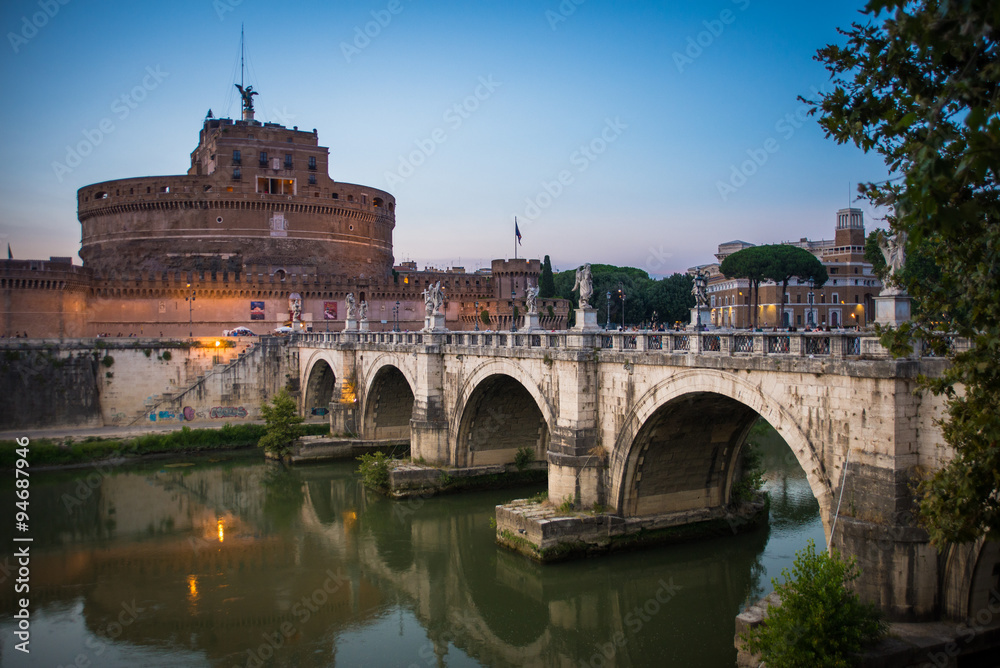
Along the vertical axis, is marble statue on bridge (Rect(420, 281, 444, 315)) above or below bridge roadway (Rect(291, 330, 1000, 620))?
above

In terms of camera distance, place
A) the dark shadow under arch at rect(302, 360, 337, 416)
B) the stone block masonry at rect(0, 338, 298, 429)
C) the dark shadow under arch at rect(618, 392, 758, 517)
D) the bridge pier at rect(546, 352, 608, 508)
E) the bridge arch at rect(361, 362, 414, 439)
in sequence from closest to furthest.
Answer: the dark shadow under arch at rect(618, 392, 758, 517)
the bridge pier at rect(546, 352, 608, 508)
the bridge arch at rect(361, 362, 414, 439)
the stone block masonry at rect(0, 338, 298, 429)
the dark shadow under arch at rect(302, 360, 337, 416)

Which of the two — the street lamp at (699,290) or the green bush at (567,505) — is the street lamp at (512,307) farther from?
the street lamp at (699,290)

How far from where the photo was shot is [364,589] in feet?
57.9

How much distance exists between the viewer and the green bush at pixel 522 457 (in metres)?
25.6

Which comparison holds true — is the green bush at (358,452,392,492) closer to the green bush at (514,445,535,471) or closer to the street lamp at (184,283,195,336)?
the green bush at (514,445,535,471)

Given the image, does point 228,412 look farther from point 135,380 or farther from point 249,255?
point 249,255

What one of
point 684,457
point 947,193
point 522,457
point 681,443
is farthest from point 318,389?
point 947,193

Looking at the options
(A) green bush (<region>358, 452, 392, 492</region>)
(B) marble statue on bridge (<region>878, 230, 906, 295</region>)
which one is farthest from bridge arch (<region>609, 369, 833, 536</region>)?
(A) green bush (<region>358, 452, 392, 492</region>)

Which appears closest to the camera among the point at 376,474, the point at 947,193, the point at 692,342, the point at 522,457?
the point at 947,193

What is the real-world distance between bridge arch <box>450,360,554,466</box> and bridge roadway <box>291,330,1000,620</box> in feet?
0.17

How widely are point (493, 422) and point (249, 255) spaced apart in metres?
39.5

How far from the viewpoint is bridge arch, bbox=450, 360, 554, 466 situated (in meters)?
23.7

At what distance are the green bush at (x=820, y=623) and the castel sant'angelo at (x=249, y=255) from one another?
48.1 meters

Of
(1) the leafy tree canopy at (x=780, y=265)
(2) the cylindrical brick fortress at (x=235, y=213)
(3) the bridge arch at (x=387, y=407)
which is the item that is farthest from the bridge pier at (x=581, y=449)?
(2) the cylindrical brick fortress at (x=235, y=213)
